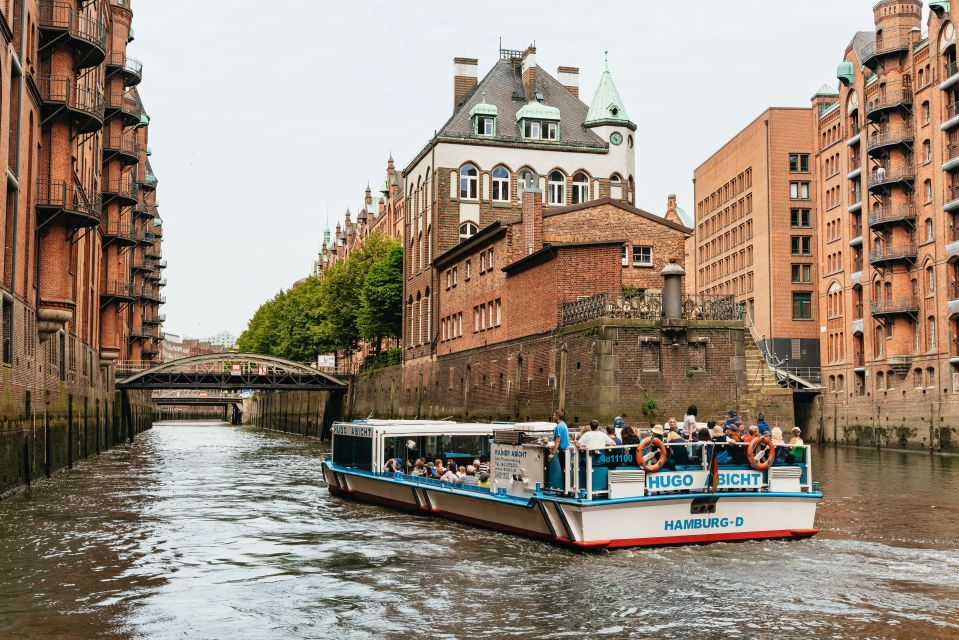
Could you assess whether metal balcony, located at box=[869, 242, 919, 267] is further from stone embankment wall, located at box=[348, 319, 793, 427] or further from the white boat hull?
the white boat hull

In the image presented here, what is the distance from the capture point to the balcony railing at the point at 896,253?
6047 centimetres

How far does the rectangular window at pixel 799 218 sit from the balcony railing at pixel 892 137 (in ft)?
72.4

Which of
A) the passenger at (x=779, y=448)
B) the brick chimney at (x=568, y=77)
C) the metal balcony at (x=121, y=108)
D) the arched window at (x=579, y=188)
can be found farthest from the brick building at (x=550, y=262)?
the brick chimney at (x=568, y=77)

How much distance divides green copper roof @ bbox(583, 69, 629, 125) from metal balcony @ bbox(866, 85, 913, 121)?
1803 centimetres

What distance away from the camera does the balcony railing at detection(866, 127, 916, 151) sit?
6125cm

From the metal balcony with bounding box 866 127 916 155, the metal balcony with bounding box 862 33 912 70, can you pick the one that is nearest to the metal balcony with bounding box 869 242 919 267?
the metal balcony with bounding box 866 127 916 155

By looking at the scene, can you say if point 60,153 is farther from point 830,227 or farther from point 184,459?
point 830,227

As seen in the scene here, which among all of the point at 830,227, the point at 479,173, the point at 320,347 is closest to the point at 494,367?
the point at 479,173

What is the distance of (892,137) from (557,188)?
2117 centimetres

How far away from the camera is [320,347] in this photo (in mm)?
101062

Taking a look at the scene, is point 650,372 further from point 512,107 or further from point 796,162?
point 796,162

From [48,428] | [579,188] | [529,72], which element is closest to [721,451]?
[48,428]

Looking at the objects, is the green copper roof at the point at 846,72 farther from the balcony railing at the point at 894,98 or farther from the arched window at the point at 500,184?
the arched window at the point at 500,184

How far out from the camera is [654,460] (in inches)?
773
